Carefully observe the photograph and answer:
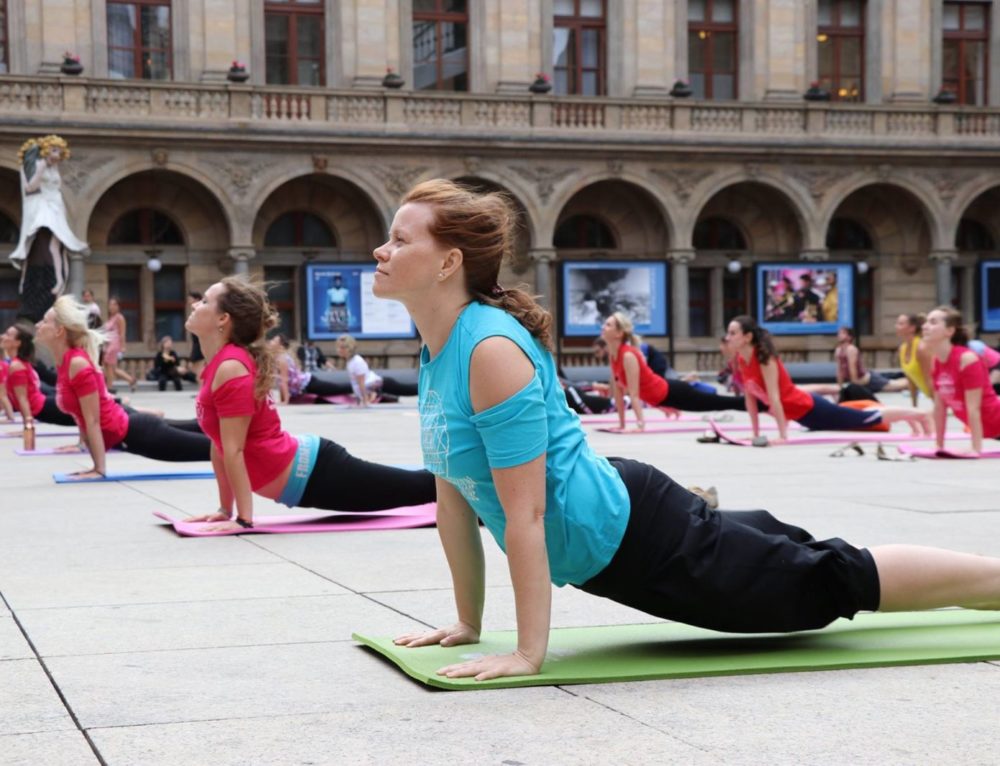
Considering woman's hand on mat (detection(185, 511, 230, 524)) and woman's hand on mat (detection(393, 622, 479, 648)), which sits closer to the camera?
woman's hand on mat (detection(393, 622, 479, 648))

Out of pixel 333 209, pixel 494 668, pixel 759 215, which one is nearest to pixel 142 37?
pixel 333 209

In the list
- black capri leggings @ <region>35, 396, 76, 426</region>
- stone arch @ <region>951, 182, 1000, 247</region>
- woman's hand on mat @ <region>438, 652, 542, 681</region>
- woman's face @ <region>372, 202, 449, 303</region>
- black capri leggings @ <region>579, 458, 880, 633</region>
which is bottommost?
black capri leggings @ <region>35, 396, 76, 426</region>

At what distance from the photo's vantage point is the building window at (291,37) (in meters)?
36.9

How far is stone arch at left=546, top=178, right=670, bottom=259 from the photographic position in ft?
129

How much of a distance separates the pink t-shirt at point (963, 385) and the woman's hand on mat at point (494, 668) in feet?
33.5

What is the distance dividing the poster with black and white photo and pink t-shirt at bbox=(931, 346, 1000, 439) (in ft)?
68.1

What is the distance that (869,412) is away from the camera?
17344mm

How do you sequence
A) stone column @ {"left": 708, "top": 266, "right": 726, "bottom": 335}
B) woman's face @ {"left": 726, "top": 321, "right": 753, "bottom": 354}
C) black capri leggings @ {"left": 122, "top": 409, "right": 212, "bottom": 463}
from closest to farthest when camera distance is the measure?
black capri leggings @ {"left": 122, "top": 409, "right": 212, "bottom": 463} → woman's face @ {"left": 726, "top": 321, "right": 753, "bottom": 354} → stone column @ {"left": 708, "top": 266, "right": 726, "bottom": 335}

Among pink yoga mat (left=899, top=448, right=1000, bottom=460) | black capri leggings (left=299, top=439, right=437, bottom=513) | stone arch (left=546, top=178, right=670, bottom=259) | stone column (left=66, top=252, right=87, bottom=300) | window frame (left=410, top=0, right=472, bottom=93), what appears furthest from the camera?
stone arch (left=546, top=178, right=670, bottom=259)

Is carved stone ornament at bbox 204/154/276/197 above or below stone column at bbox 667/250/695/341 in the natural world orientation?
above

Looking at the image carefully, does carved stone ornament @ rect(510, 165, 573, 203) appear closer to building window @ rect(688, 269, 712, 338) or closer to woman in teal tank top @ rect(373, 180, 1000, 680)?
building window @ rect(688, 269, 712, 338)

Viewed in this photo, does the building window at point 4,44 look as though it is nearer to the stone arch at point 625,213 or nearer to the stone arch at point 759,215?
the stone arch at point 625,213

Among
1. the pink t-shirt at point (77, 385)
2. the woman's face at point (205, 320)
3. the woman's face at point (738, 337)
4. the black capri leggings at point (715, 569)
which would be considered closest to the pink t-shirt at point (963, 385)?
the woman's face at point (738, 337)

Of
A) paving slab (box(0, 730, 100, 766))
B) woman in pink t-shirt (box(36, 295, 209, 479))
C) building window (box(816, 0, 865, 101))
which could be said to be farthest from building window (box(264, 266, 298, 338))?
paving slab (box(0, 730, 100, 766))
